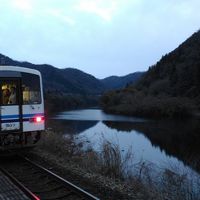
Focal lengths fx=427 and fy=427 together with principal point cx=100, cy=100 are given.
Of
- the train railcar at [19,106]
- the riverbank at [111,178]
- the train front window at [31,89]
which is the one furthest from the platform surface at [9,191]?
the train front window at [31,89]

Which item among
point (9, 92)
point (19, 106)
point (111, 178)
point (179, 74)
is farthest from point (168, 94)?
point (111, 178)

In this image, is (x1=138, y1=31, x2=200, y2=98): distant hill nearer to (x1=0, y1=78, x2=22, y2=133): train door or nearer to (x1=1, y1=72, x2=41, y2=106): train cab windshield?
(x1=1, y1=72, x2=41, y2=106): train cab windshield

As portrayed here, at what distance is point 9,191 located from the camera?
9.23 meters

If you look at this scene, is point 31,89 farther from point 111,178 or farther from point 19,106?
point 111,178

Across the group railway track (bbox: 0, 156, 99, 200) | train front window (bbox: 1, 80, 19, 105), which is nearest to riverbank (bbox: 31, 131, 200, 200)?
railway track (bbox: 0, 156, 99, 200)

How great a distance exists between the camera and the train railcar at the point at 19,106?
1299 centimetres

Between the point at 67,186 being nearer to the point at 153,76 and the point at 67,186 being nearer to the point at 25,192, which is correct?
the point at 25,192

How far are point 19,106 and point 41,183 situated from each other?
3685 millimetres

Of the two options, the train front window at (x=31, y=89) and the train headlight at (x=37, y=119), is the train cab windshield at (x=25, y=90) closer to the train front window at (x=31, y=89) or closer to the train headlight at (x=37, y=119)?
the train front window at (x=31, y=89)

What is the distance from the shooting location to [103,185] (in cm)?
996

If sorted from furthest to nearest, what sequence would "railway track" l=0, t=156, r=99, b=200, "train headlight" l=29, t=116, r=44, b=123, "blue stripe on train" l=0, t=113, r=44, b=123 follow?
1. "train headlight" l=29, t=116, r=44, b=123
2. "blue stripe on train" l=0, t=113, r=44, b=123
3. "railway track" l=0, t=156, r=99, b=200

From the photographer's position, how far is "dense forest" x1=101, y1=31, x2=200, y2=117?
80688mm

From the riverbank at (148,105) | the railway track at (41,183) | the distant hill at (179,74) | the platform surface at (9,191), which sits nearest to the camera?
the platform surface at (9,191)

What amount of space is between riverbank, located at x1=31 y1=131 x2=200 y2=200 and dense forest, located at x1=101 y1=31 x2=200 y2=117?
211ft
